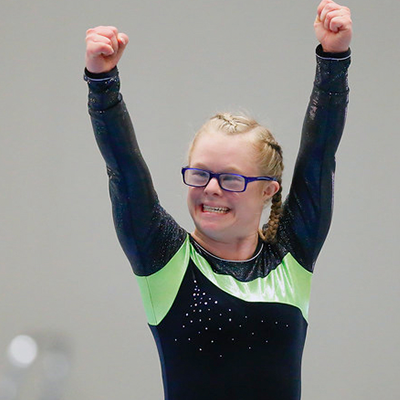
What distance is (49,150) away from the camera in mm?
2973

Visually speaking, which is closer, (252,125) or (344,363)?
(252,125)

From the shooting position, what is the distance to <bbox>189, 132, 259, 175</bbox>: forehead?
1.51 m

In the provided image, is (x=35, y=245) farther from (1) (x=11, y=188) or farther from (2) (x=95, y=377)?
(2) (x=95, y=377)

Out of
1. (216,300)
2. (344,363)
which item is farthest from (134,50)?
(216,300)

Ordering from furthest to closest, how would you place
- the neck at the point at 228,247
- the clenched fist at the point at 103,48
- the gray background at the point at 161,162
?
1. the gray background at the point at 161,162
2. the neck at the point at 228,247
3. the clenched fist at the point at 103,48

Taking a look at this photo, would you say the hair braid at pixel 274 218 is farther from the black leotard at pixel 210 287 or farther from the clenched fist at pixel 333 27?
the clenched fist at pixel 333 27

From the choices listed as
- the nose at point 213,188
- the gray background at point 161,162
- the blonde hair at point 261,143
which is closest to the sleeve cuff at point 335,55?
the blonde hair at point 261,143

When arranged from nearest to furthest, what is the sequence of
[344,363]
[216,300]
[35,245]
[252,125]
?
[216,300], [252,125], [35,245], [344,363]

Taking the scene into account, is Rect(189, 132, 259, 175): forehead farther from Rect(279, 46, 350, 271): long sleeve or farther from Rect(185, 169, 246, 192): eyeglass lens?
Rect(279, 46, 350, 271): long sleeve

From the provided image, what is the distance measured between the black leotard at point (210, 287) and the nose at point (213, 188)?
10 centimetres

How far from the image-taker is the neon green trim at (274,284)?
1521 millimetres

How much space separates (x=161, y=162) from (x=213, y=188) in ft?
5.14

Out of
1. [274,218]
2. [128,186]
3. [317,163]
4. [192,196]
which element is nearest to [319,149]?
[317,163]

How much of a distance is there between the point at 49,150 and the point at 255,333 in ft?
5.51
